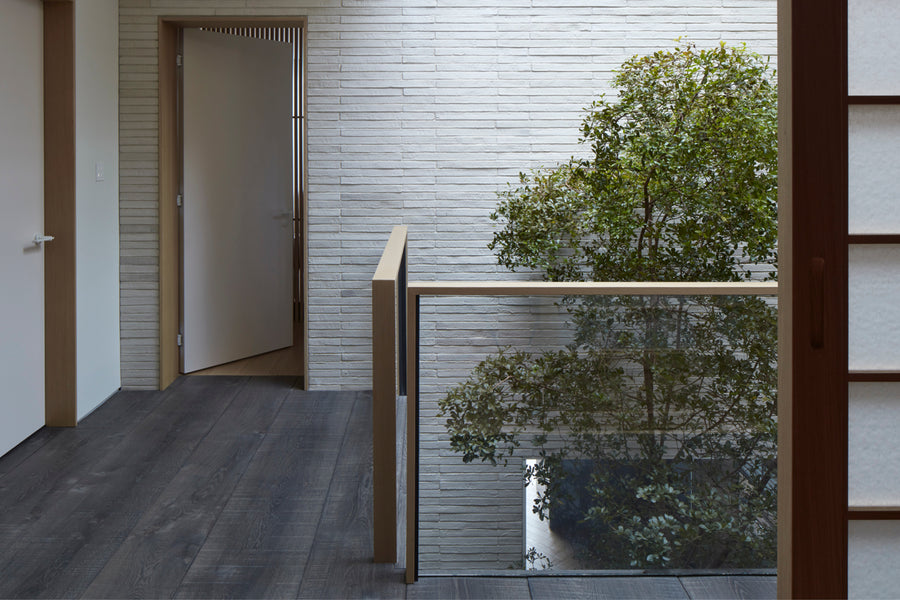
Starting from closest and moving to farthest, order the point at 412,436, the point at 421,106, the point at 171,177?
1. the point at 412,436
2. the point at 421,106
3. the point at 171,177

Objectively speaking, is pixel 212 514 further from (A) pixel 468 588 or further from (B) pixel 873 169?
(B) pixel 873 169

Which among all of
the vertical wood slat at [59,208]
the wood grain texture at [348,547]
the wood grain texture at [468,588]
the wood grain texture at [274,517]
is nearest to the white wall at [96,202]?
the vertical wood slat at [59,208]

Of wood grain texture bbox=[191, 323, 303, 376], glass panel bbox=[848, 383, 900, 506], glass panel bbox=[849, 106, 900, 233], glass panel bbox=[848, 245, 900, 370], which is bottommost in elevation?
wood grain texture bbox=[191, 323, 303, 376]

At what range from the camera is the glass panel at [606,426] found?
2553 mm

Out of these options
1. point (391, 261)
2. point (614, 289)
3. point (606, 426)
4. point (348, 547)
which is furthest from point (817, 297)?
point (348, 547)

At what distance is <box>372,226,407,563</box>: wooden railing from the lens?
8.73 ft

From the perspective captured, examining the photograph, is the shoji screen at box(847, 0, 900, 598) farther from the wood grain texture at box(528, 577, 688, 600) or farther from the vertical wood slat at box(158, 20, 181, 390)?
the vertical wood slat at box(158, 20, 181, 390)

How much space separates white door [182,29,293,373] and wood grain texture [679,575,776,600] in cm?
377

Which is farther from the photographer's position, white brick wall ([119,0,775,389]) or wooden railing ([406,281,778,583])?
white brick wall ([119,0,775,389])

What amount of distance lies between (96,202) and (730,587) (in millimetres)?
3696

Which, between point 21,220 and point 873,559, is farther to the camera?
point 21,220

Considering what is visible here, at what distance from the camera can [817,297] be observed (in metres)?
1.63

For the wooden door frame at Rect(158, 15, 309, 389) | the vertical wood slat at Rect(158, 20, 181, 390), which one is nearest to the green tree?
the wooden door frame at Rect(158, 15, 309, 389)

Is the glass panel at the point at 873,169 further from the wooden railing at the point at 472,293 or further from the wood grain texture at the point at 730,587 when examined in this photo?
the wood grain texture at the point at 730,587
